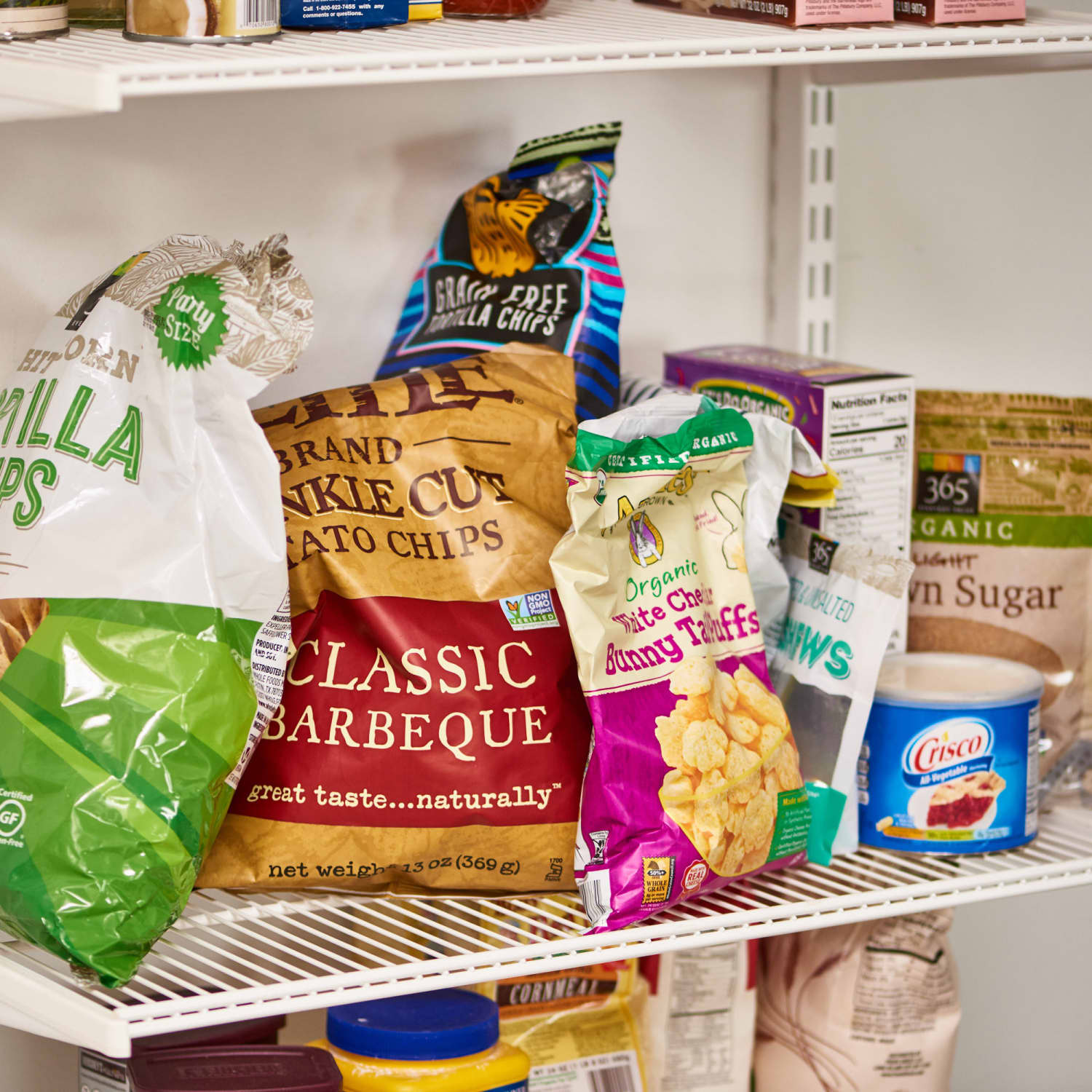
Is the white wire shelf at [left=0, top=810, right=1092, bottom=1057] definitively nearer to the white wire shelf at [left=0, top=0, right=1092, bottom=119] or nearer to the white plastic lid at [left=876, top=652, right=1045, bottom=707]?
the white plastic lid at [left=876, top=652, right=1045, bottom=707]

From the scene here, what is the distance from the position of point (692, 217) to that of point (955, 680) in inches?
19.9

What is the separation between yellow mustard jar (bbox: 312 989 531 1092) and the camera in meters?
0.97

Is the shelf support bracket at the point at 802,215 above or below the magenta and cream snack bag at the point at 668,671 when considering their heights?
above

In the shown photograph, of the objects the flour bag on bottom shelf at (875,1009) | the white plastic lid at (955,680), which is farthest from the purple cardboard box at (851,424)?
the flour bag on bottom shelf at (875,1009)

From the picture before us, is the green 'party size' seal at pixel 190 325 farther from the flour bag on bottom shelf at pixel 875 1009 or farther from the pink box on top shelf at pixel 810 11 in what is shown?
the flour bag on bottom shelf at pixel 875 1009

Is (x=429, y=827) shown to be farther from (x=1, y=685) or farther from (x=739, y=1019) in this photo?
(x=739, y=1019)

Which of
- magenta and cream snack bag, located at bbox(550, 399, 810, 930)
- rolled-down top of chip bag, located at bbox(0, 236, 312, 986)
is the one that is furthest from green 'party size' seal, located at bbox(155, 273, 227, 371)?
magenta and cream snack bag, located at bbox(550, 399, 810, 930)

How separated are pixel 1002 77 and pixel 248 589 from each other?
0.99 m

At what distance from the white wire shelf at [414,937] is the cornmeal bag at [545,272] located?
1.23ft

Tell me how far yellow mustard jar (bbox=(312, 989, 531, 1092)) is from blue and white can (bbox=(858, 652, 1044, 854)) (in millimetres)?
323

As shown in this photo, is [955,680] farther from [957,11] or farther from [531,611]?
[957,11]

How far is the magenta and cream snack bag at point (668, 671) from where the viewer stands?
0.96 meters

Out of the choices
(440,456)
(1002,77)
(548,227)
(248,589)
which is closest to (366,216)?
(548,227)

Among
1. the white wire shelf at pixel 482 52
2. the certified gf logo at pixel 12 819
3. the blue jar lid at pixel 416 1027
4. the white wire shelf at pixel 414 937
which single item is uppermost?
the white wire shelf at pixel 482 52
